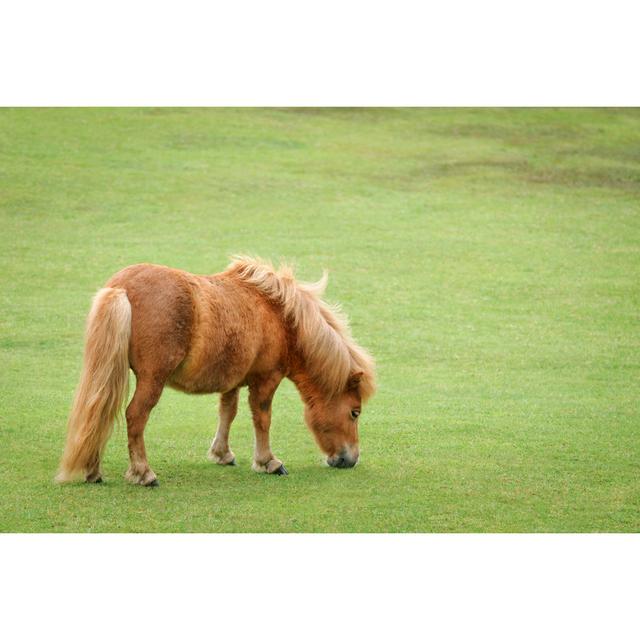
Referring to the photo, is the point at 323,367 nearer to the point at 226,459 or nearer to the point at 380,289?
the point at 226,459

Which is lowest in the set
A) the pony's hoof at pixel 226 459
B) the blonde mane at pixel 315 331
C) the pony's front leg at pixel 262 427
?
the pony's hoof at pixel 226 459

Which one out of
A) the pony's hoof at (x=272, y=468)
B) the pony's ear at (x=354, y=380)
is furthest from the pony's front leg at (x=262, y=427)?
the pony's ear at (x=354, y=380)

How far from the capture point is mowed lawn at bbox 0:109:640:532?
7.23m

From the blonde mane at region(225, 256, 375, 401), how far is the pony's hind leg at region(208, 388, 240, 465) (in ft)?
2.22

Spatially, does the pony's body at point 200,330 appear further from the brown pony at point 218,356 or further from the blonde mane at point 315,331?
the blonde mane at point 315,331

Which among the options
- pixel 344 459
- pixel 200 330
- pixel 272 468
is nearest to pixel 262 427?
pixel 272 468

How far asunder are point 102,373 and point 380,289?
8.25 m

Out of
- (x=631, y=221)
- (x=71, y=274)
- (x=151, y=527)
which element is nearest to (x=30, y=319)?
(x=71, y=274)

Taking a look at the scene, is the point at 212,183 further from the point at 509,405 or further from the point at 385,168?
the point at 509,405

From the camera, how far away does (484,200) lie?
18516 mm

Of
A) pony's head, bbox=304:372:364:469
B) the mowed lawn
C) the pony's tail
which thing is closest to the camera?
the pony's tail

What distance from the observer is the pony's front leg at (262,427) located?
7.81 meters

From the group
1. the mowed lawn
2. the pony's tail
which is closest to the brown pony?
the pony's tail

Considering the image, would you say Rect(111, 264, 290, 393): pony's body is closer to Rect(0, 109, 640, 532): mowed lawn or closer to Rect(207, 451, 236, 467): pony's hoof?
Rect(207, 451, 236, 467): pony's hoof
